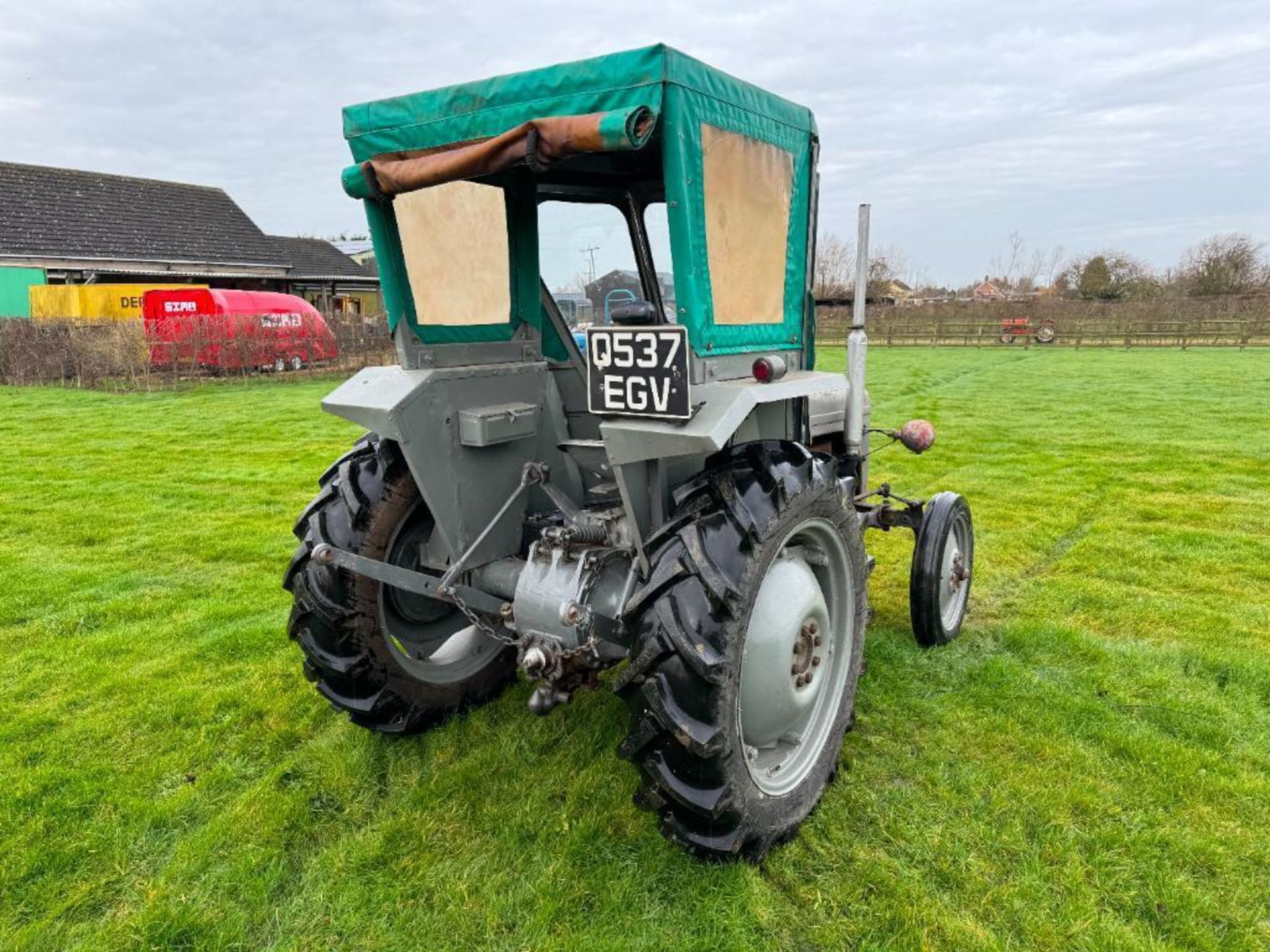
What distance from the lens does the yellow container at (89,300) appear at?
19547 mm

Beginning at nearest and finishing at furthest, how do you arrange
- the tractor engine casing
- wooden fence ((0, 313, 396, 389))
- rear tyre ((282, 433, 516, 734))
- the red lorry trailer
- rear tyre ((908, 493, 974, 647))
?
the tractor engine casing, rear tyre ((282, 433, 516, 734)), rear tyre ((908, 493, 974, 647)), wooden fence ((0, 313, 396, 389)), the red lorry trailer

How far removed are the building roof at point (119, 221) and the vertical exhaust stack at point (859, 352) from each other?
83.7ft

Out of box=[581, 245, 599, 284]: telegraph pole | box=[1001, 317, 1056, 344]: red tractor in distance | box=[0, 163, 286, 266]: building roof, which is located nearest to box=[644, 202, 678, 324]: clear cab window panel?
box=[581, 245, 599, 284]: telegraph pole

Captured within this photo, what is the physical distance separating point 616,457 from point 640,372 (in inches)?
9.7

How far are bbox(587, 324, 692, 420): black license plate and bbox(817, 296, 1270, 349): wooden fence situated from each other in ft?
81.8

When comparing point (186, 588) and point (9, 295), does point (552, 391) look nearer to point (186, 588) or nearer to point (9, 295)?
point (186, 588)

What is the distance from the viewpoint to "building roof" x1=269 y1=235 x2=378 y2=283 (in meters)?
28.6

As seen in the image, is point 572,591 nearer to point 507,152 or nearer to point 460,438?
point 460,438

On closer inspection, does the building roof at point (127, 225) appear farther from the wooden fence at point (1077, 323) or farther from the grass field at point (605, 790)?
the grass field at point (605, 790)

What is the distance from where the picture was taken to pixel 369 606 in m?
2.89

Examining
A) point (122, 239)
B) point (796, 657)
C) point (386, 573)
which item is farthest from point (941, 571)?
point (122, 239)

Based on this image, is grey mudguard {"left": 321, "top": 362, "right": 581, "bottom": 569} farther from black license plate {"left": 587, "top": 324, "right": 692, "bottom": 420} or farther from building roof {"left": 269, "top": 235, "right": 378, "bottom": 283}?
building roof {"left": 269, "top": 235, "right": 378, "bottom": 283}

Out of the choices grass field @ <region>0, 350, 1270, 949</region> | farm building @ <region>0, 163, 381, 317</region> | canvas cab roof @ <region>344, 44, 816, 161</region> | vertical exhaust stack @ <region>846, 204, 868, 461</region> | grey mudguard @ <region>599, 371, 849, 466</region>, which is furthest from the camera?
farm building @ <region>0, 163, 381, 317</region>

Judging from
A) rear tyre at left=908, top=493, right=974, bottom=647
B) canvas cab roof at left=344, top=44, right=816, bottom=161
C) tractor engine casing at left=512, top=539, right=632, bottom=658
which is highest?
canvas cab roof at left=344, top=44, right=816, bottom=161
